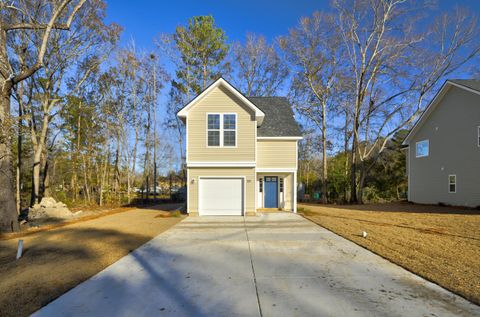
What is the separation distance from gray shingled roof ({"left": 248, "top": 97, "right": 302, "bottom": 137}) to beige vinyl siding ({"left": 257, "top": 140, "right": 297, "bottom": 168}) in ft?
1.65

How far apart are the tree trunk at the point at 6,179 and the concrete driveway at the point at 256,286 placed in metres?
6.50

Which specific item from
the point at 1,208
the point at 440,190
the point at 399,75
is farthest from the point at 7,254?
the point at 399,75

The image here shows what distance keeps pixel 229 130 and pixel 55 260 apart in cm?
926

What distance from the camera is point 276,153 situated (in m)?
14.9

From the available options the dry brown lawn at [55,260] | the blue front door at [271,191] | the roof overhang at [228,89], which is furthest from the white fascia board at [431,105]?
the dry brown lawn at [55,260]

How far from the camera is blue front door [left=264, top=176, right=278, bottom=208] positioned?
52.3 ft

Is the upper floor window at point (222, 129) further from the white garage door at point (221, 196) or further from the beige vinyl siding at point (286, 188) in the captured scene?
the beige vinyl siding at point (286, 188)

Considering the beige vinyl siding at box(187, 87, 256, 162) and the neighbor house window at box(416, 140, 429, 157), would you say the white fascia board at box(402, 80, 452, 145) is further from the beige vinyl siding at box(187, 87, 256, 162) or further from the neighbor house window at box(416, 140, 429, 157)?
the beige vinyl siding at box(187, 87, 256, 162)

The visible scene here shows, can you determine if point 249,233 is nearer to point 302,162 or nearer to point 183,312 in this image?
point 183,312

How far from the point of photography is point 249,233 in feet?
30.0

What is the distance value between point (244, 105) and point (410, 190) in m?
16.4

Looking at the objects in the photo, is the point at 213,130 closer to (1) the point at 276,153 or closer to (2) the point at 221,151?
(2) the point at 221,151

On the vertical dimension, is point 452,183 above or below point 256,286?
above

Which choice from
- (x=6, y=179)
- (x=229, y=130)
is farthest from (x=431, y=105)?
(x=6, y=179)
